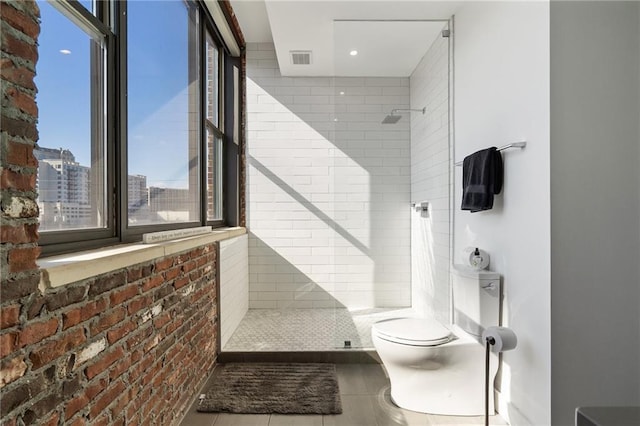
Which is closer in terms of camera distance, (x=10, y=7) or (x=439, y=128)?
(x=10, y=7)

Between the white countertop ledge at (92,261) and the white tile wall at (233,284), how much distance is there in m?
1.20

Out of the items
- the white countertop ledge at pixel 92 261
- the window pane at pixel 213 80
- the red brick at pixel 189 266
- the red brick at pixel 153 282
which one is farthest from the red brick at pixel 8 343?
the window pane at pixel 213 80

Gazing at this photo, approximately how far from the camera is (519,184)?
6.54 ft

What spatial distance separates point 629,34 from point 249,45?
3.35 metres

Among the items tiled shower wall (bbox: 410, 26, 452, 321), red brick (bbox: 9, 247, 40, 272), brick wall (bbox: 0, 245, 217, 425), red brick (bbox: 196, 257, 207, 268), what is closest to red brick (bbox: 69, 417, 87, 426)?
brick wall (bbox: 0, 245, 217, 425)

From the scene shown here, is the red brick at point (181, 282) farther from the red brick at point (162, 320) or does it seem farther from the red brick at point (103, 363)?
the red brick at point (103, 363)

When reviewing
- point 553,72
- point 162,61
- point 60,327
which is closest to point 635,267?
point 553,72

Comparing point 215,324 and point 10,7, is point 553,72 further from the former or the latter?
point 215,324

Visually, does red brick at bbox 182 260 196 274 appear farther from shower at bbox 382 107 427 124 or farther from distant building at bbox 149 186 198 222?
shower at bbox 382 107 427 124

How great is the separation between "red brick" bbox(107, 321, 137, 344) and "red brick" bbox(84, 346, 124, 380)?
0.04m

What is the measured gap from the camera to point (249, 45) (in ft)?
13.6

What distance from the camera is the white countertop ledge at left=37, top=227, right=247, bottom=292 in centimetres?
106

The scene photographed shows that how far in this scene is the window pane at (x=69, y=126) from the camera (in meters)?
1.31

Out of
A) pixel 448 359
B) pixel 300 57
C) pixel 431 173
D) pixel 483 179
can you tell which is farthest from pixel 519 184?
pixel 300 57
